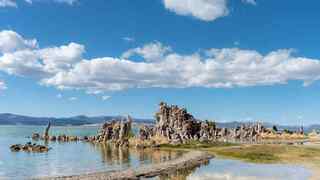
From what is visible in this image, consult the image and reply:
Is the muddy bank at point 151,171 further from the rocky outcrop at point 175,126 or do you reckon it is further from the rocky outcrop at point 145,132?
the rocky outcrop at point 175,126

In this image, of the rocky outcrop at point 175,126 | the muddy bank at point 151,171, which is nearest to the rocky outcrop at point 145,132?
the rocky outcrop at point 175,126

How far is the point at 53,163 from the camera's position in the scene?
4208 inches

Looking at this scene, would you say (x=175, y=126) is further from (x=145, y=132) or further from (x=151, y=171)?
(x=151, y=171)

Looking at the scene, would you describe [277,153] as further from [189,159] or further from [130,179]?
[130,179]

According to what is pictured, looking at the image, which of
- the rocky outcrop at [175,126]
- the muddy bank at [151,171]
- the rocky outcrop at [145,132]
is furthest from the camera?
the rocky outcrop at [175,126]

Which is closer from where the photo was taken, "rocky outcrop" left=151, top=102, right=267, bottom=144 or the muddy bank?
the muddy bank

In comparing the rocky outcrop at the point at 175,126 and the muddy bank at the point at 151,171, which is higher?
the rocky outcrop at the point at 175,126

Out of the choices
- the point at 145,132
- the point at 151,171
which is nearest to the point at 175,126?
the point at 145,132

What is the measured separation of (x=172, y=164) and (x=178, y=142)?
220 ft

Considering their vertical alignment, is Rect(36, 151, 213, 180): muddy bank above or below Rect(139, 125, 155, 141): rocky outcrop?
below

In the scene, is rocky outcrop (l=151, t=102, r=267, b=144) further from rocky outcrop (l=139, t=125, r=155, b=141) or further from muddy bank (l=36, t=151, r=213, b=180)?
muddy bank (l=36, t=151, r=213, b=180)

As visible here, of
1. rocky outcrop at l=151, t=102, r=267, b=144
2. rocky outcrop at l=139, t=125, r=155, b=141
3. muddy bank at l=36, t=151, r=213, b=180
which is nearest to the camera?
muddy bank at l=36, t=151, r=213, b=180

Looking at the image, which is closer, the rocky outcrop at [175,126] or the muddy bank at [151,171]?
the muddy bank at [151,171]

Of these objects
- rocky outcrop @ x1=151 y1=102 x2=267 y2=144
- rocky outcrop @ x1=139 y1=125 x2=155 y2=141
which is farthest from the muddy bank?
rocky outcrop @ x1=151 y1=102 x2=267 y2=144
